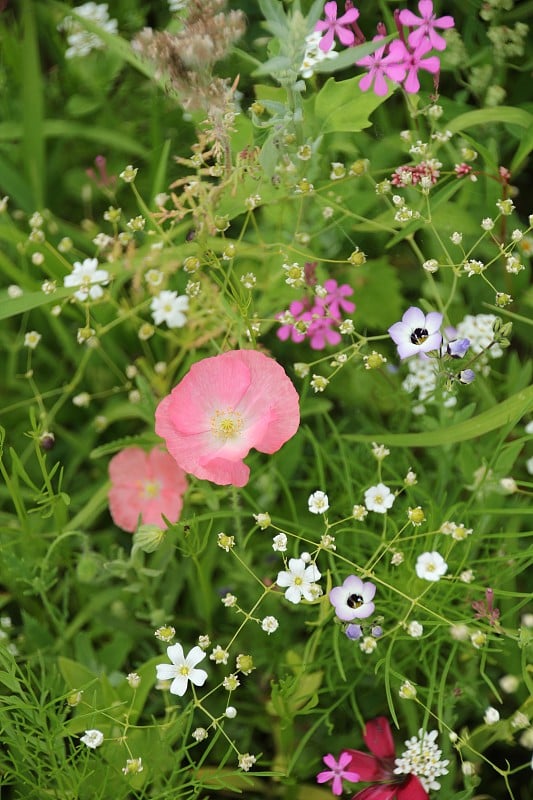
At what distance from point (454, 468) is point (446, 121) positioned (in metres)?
0.54

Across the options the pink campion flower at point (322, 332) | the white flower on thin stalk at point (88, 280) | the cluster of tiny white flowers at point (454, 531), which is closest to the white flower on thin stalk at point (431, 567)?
the cluster of tiny white flowers at point (454, 531)

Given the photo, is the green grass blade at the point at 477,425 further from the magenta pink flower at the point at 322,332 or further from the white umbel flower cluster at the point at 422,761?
the white umbel flower cluster at the point at 422,761

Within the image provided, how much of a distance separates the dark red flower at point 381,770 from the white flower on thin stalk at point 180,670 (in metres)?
0.27

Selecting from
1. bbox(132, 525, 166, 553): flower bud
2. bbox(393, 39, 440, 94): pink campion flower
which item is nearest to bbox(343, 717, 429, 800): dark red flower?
bbox(132, 525, 166, 553): flower bud

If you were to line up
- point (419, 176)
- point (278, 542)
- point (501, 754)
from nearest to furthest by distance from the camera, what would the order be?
1. point (278, 542)
2. point (419, 176)
3. point (501, 754)

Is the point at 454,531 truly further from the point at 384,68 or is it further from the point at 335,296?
the point at 384,68

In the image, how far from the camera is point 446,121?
1.34 meters

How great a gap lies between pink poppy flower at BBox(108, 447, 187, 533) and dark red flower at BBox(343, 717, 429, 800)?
0.40m

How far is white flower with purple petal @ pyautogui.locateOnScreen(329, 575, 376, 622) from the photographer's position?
91 centimetres

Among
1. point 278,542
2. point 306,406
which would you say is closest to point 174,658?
point 278,542

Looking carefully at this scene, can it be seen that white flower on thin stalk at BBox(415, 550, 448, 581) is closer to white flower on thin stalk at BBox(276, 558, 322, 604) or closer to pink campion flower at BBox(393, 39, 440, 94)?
white flower on thin stalk at BBox(276, 558, 322, 604)

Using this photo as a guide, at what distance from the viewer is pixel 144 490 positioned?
1.25 m

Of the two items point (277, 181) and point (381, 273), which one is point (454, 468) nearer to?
point (381, 273)

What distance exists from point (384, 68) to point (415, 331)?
0.39 meters
